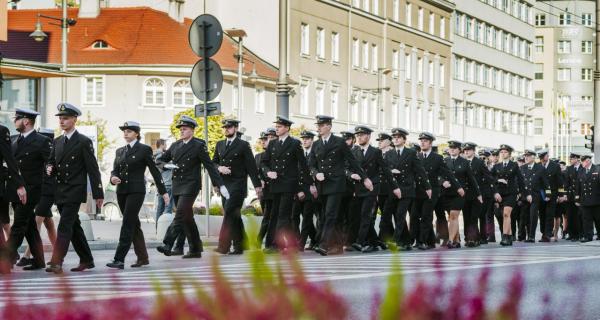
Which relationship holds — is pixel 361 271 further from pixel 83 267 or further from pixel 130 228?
pixel 83 267

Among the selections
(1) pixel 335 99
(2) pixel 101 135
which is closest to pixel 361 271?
(2) pixel 101 135

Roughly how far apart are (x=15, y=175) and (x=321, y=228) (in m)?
6.97

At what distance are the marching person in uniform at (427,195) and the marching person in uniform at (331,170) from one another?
2.80 meters

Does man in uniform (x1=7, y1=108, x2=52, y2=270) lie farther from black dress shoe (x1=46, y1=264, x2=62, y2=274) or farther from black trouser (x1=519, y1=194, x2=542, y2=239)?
→ black trouser (x1=519, y1=194, x2=542, y2=239)

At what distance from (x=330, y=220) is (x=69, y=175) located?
563cm

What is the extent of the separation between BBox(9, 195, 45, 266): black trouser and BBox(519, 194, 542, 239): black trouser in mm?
13994

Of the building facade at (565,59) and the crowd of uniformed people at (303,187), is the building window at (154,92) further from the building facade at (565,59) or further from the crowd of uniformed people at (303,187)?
the building facade at (565,59)

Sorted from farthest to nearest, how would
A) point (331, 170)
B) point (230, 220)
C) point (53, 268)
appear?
1. point (331, 170)
2. point (230, 220)
3. point (53, 268)

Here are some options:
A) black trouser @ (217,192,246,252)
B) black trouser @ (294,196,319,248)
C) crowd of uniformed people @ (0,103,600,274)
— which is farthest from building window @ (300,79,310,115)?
black trouser @ (217,192,246,252)

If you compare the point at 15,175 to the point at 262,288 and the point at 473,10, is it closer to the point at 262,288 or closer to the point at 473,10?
the point at 262,288

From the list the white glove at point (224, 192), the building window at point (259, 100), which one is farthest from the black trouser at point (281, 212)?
the building window at point (259, 100)

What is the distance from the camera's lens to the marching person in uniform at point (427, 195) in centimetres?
2317

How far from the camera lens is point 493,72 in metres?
101

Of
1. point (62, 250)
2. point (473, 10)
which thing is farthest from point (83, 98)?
point (62, 250)
